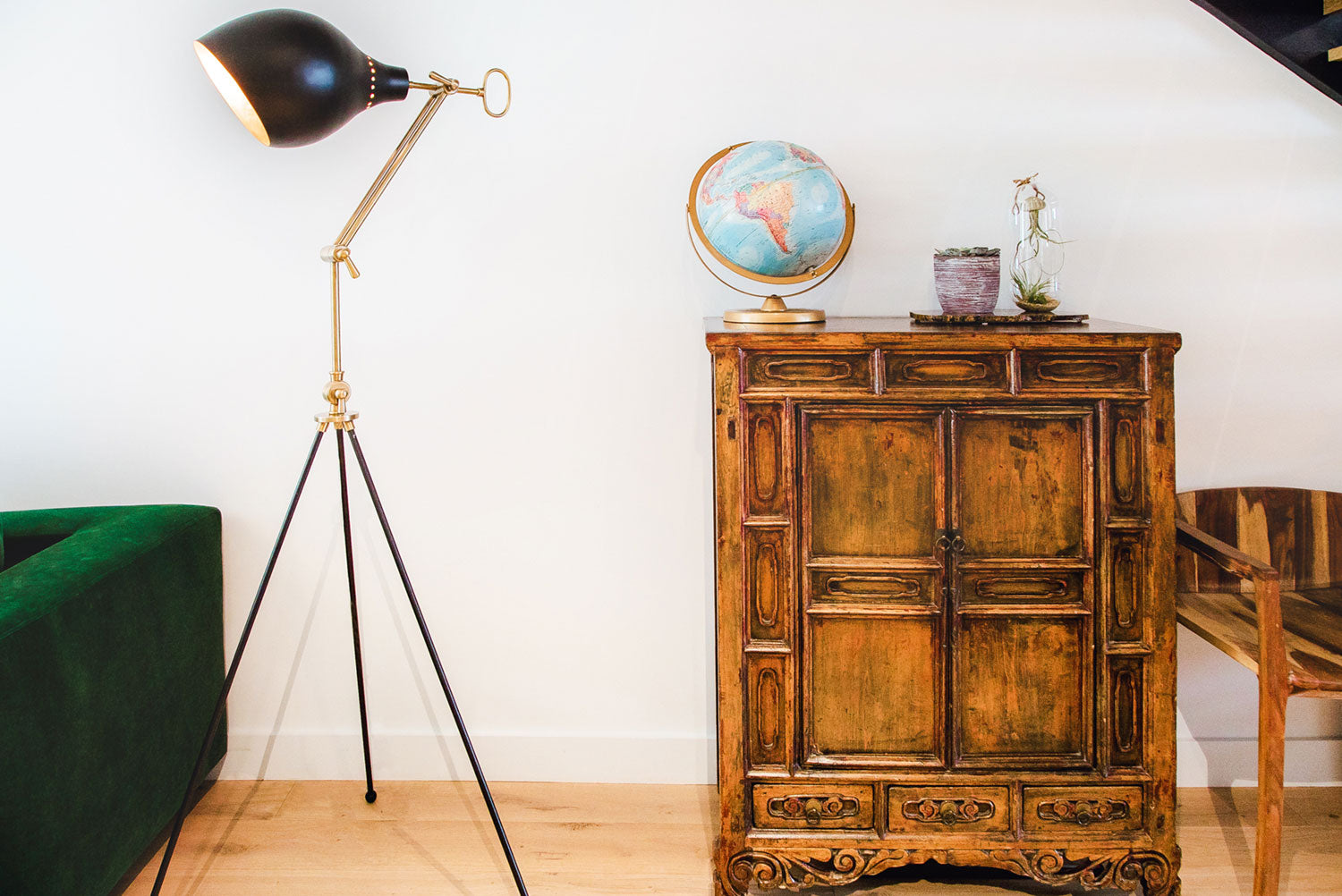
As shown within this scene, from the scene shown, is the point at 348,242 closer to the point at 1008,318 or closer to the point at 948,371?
the point at 948,371

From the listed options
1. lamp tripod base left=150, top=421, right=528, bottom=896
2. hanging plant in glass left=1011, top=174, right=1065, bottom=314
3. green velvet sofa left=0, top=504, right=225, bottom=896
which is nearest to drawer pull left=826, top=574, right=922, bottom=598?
hanging plant in glass left=1011, top=174, right=1065, bottom=314

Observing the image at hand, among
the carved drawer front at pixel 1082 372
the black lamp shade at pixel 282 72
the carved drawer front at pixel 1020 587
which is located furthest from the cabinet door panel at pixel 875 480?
the black lamp shade at pixel 282 72

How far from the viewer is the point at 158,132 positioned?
2.60 meters

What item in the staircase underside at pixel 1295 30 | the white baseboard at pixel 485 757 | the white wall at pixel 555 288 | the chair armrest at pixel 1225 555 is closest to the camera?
the chair armrest at pixel 1225 555

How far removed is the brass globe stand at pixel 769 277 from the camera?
7.19ft

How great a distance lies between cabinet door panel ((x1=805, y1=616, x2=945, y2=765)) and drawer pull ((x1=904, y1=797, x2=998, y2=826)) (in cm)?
9

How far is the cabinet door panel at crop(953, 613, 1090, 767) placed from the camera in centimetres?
205

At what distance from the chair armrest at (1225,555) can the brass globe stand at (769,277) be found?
93 centimetres

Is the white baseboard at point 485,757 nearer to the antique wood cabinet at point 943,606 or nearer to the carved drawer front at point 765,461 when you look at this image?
the antique wood cabinet at point 943,606

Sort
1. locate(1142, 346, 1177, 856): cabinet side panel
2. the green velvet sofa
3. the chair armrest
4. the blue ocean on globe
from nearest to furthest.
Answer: the green velvet sofa → the chair armrest → locate(1142, 346, 1177, 856): cabinet side panel → the blue ocean on globe

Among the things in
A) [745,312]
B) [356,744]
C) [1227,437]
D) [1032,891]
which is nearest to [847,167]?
[745,312]

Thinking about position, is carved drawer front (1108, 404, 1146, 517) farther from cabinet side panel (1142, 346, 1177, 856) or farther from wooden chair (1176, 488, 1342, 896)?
wooden chair (1176, 488, 1342, 896)

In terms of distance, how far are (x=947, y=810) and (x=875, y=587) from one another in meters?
0.50

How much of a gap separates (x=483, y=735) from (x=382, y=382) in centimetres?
101
